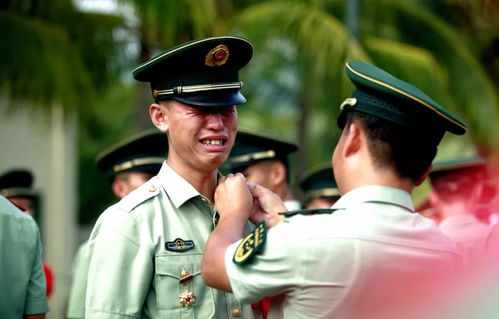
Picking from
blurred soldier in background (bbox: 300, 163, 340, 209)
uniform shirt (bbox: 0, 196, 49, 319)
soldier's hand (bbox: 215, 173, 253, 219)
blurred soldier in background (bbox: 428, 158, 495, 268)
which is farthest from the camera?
blurred soldier in background (bbox: 300, 163, 340, 209)

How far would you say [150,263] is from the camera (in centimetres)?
276

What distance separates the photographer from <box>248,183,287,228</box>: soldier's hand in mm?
2812

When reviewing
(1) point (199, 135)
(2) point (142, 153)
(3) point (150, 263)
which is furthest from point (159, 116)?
(2) point (142, 153)

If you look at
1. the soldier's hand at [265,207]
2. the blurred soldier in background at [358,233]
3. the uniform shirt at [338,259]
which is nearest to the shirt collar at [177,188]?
the soldier's hand at [265,207]

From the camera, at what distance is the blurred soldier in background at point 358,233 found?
229cm

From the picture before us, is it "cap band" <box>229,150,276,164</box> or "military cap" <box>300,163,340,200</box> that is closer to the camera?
"cap band" <box>229,150,276,164</box>

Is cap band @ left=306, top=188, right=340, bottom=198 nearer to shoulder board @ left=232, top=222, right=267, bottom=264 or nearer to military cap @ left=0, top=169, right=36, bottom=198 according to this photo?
military cap @ left=0, top=169, right=36, bottom=198

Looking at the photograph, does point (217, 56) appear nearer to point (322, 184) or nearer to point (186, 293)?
point (186, 293)

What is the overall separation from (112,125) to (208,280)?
18229 millimetres

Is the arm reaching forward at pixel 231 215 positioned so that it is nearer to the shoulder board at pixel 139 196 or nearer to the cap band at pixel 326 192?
the shoulder board at pixel 139 196

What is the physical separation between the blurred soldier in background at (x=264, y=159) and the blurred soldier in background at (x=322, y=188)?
1344 millimetres

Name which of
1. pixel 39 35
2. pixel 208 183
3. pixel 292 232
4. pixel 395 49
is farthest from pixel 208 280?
pixel 395 49

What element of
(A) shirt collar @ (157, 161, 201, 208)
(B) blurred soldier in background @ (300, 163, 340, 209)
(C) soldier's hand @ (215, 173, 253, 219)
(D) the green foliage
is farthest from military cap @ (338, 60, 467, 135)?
(D) the green foliage

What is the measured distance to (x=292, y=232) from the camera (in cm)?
234
